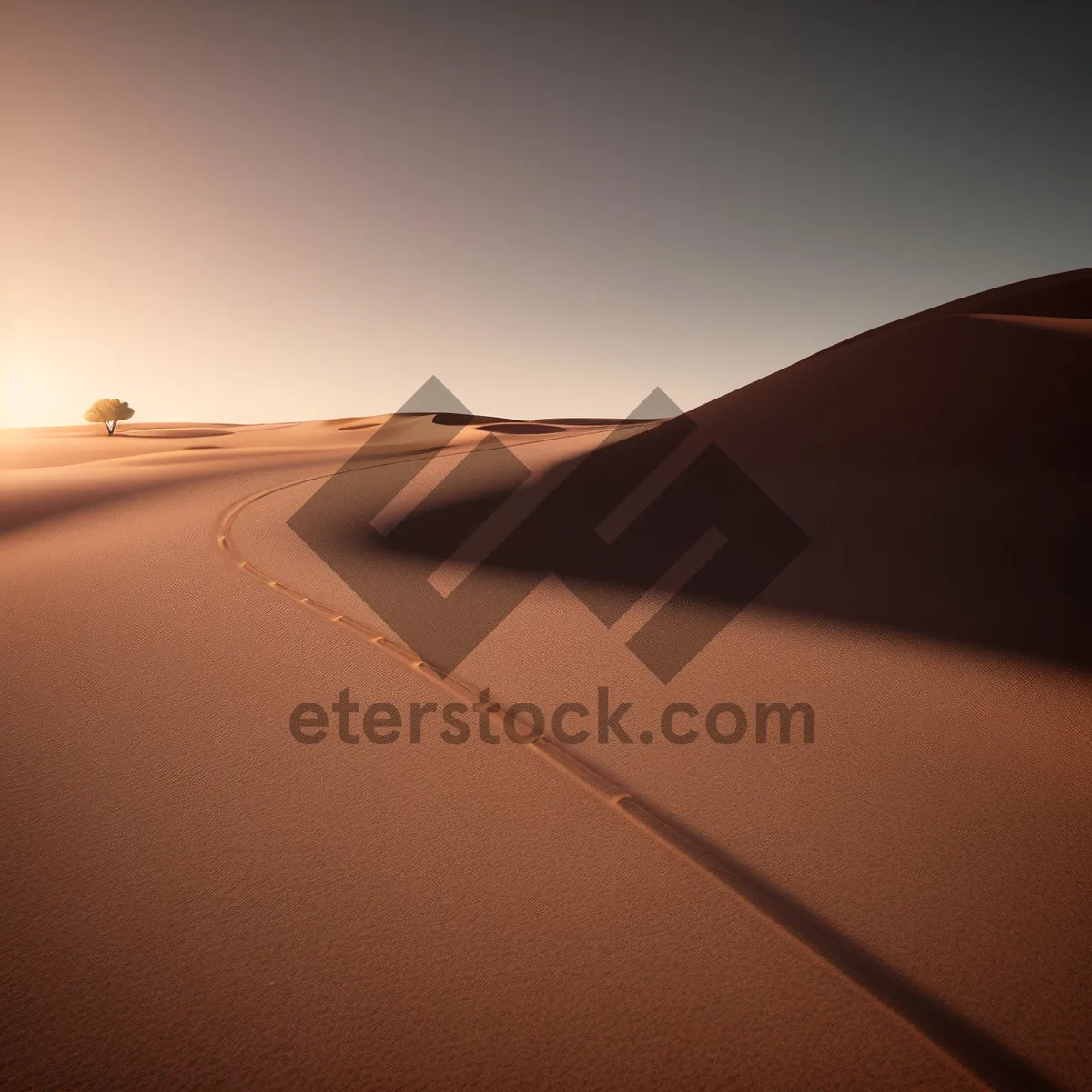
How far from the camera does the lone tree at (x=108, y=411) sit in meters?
63.0

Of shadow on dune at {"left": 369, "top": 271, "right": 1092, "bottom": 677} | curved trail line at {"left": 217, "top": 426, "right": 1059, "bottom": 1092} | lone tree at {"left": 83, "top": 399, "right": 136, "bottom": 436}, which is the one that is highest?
lone tree at {"left": 83, "top": 399, "right": 136, "bottom": 436}

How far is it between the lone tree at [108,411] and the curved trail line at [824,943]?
245 feet

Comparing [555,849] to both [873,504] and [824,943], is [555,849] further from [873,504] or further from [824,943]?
[873,504]

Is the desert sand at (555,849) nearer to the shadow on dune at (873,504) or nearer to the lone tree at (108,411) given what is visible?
the shadow on dune at (873,504)

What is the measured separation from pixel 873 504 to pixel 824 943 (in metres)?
8.03

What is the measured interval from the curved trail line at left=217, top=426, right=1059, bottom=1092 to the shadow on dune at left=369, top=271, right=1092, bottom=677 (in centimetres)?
223

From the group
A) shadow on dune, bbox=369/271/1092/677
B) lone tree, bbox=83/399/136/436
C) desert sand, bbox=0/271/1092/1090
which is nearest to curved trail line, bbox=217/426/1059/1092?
desert sand, bbox=0/271/1092/1090

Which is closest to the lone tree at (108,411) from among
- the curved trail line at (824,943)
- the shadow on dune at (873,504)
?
the shadow on dune at (873,504)

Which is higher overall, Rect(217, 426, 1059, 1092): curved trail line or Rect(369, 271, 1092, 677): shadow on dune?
Rect(369, 271, 1092, 677): shadow on dune

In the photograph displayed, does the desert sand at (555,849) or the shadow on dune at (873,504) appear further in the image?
the shadow on dune at (873,504)

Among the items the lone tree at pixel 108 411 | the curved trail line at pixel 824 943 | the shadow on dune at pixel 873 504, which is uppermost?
the lone tree at pixel 108 411

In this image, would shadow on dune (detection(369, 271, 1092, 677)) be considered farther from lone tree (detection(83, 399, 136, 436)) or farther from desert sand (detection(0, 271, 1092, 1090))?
lone tree (detection(83, 399, 136, 436))

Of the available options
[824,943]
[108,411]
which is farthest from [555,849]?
[108,411]

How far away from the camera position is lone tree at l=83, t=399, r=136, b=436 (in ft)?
207
